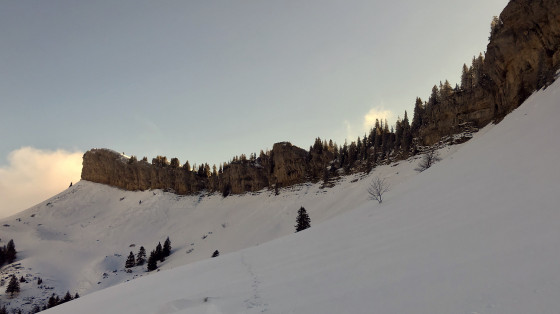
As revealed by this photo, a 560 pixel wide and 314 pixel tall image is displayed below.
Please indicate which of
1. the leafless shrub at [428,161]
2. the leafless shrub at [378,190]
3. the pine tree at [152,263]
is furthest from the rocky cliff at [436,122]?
the pine tree at [152,263]

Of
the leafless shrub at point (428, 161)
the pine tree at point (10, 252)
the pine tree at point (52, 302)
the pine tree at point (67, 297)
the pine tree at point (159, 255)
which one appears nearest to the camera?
the pine tree at point (52, 302)

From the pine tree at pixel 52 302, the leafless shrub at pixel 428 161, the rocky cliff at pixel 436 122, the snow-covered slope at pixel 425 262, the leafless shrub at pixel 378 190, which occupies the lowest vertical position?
the pine tree at pixel 52 302

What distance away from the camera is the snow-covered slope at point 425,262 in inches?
269

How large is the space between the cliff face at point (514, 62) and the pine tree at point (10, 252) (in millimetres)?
98503

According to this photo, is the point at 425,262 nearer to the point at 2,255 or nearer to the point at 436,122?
the point at 436,122

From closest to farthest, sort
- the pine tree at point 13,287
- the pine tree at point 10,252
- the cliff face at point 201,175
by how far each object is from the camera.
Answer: the pine tree at point 13,287 → the pine tree at point 10,252 → the cliff face at point 201,175

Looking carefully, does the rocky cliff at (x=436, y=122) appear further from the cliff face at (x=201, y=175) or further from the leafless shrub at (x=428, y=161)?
the leafless shrub at (x=428, y=161)

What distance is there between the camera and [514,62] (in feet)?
153

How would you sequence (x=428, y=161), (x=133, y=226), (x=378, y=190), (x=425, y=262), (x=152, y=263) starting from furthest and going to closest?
(x=133, y=226)
(x=152, y=263)
(x=428, y=161)
(x=378, y=190)
(x=425, y=262)

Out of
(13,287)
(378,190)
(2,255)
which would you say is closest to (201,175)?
(2,255)

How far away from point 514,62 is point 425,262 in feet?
175

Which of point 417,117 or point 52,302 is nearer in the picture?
point 52,302

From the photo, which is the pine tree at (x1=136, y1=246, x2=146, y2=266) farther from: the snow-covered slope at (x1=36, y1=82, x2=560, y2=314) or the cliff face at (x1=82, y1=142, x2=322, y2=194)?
the snow-covered slope at (x1=36, y1=82, x2=560, y2=314)

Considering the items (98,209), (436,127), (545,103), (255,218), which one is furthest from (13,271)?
(436,127)
